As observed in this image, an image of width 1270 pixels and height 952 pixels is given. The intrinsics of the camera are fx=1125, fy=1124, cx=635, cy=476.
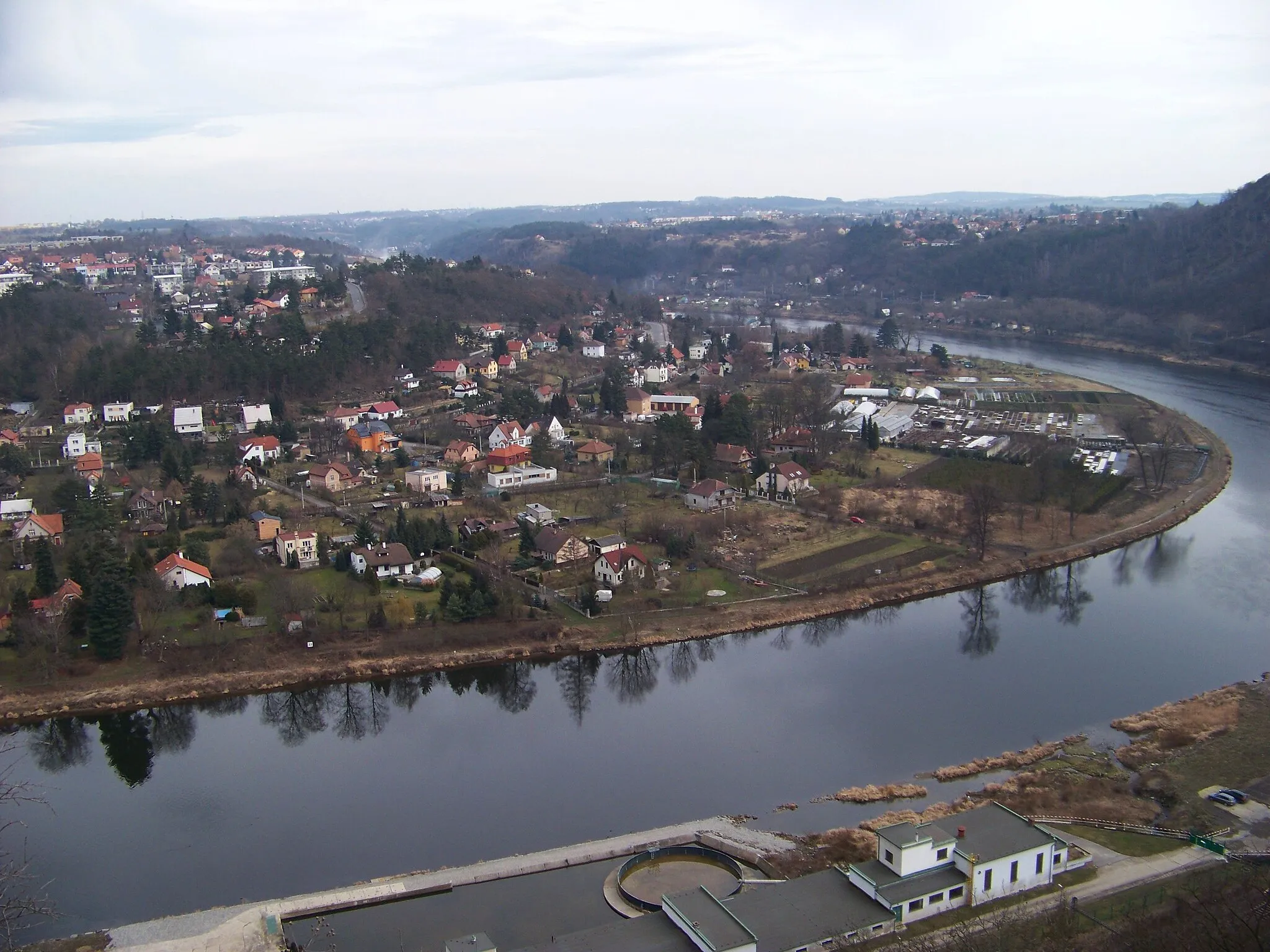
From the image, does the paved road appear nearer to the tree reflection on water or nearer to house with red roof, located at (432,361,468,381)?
house with red roof, located at (432,361,468,381)

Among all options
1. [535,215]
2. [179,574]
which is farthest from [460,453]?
[535,215]

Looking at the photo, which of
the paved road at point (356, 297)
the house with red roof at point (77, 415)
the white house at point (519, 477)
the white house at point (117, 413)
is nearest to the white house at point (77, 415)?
the house with red roof at point (77, 415)

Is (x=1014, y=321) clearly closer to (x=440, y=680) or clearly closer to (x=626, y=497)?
(x=626, y=497)

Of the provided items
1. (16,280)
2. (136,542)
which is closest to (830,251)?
(16,280)

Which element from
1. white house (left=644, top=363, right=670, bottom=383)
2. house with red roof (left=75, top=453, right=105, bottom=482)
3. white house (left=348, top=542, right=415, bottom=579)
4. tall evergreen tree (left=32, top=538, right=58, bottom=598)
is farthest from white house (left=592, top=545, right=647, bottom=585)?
white house (left=644, top=363, right=670, bottom=383)

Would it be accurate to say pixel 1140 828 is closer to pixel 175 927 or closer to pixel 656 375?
pixel 175 927
